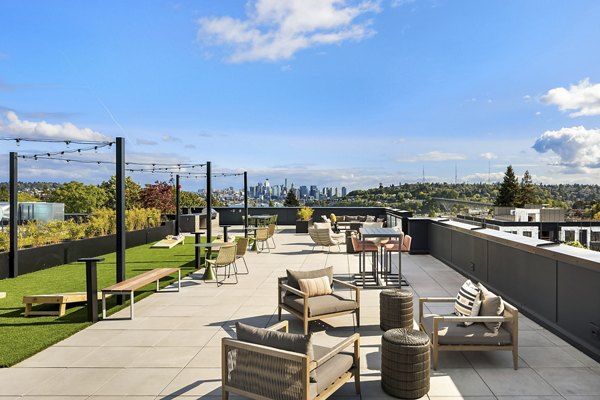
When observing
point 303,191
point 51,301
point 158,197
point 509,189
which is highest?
point 509,189

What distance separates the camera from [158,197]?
30594mm

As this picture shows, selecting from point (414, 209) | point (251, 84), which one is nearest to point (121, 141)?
point (414, 209)

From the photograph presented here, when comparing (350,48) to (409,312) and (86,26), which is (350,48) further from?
(409,312)

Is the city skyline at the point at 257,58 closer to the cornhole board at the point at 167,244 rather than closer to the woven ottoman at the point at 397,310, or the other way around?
the cornhole board at the point at 167,244

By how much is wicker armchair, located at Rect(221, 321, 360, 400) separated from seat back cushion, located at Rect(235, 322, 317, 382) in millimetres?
→ 31

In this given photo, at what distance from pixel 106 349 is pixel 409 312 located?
350 centimetres

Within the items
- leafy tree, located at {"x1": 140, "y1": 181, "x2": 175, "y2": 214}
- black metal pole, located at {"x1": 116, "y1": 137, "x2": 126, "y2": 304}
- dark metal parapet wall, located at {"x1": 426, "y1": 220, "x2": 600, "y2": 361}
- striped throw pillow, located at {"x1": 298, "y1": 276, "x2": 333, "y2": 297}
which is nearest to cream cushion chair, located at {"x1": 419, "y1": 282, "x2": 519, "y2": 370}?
dark metal parapet wall, located at {"x1": 426, "y1": 220, "x2": 600, "y2": 361}

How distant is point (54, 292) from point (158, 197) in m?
24.0

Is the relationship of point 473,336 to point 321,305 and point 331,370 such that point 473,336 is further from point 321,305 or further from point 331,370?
point 321,305

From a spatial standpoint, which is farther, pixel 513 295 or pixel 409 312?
pixel 513 295

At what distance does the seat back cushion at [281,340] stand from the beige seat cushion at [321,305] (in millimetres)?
1937

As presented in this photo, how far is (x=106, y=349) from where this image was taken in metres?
4.48

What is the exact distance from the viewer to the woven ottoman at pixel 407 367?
128 inches

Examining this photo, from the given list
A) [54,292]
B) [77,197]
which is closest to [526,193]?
[77,197]
